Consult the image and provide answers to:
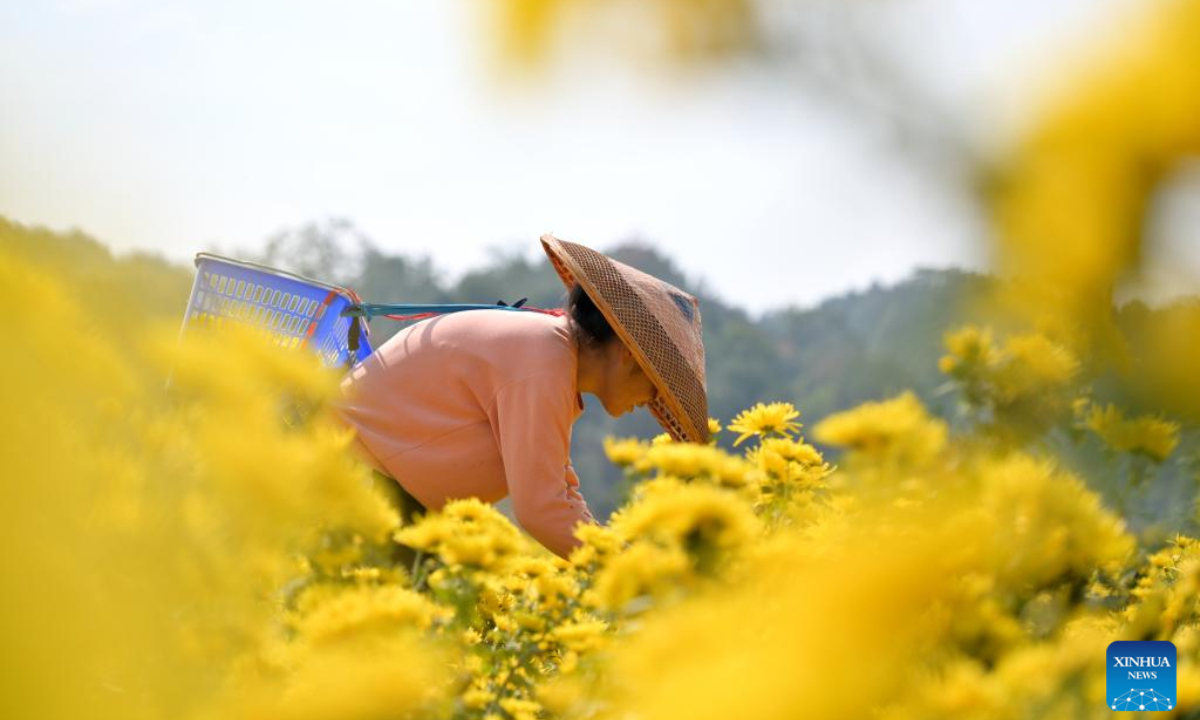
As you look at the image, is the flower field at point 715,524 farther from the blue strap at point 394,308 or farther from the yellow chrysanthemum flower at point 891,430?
the blue strap at point 394,308

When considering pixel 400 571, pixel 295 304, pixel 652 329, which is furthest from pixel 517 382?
pixel 400 571

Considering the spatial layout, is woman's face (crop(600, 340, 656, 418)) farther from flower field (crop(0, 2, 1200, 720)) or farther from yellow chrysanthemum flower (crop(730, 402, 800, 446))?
flower field (crop(0, 2, 1200, 720))

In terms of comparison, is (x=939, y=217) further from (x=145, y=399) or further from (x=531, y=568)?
(x=531, y=568)

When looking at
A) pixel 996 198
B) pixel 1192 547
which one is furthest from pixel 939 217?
pixel 1192 547

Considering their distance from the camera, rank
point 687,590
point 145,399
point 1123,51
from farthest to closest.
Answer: point 687,590
point 145,399
point 1123,51

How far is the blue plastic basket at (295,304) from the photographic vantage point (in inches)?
113

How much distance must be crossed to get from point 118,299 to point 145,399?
10 cm

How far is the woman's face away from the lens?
8.50 feet

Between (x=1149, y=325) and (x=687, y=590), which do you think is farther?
(x=687, y=590)

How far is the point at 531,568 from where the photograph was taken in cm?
169

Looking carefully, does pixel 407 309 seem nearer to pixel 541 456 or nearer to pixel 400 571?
pixel 541 456

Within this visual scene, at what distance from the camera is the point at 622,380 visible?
8.57ft

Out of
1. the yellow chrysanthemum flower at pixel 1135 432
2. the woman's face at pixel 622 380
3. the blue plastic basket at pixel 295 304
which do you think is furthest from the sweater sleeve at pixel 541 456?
the yellow chrysanthemum flower at pixel 1135 432

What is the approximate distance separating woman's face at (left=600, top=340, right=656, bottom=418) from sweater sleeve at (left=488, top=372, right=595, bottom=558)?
15 centimetres
